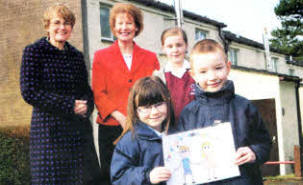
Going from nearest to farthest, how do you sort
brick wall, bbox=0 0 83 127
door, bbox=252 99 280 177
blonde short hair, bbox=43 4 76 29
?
blonde short hair, bbox=43 4 76 29
door, bbox=252 99 280 177
brick wall, bbox=0 0 83 127

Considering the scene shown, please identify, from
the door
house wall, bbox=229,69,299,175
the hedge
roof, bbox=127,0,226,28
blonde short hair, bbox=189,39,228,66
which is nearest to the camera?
blonde short hair, bbox=189,39,228,66

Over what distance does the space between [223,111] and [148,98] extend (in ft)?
0.96

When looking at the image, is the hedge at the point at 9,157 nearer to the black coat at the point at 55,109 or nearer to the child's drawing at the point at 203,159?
the black coat at the point at 55,109

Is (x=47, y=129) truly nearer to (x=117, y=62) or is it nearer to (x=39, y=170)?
(x=39, y=170)

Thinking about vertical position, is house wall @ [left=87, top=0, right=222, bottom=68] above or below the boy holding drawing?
above

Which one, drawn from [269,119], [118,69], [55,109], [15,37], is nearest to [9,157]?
[15,37]

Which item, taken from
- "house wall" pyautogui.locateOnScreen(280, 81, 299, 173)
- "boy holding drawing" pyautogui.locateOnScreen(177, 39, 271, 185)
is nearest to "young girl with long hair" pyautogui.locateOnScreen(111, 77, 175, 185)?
"boy holding drawing" pyautogui.locateOnScreen(177, 39, 271, 185)

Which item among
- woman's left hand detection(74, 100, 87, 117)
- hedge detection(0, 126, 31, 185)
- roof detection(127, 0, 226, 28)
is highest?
roof detection(127, 0, 226, 28)

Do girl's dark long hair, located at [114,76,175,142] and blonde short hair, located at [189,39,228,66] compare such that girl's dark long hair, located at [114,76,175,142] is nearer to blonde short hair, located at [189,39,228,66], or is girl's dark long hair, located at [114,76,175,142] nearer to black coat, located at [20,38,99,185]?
blonde short hair, located at [189,39,228,66]

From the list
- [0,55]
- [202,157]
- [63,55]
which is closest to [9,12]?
[0,55]

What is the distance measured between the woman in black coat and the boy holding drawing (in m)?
0.54

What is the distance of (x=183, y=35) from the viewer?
1817 mm

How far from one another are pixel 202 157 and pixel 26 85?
83 cm

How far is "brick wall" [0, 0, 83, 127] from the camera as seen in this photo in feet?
7.95
